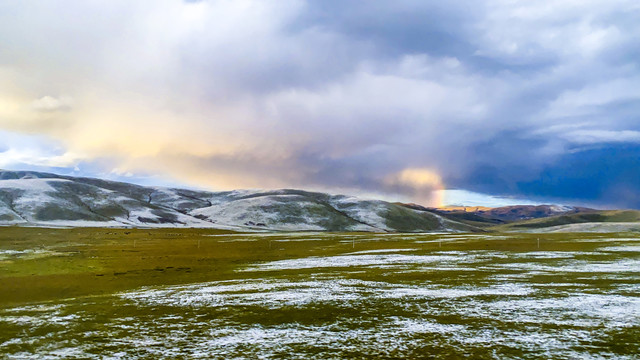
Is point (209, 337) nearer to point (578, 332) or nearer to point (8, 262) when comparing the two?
point (578, 332)

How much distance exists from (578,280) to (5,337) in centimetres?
4465

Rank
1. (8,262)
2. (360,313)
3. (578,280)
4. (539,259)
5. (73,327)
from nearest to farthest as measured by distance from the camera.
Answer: (73,327), (360,313), (578,280), (539,259), (8,262)

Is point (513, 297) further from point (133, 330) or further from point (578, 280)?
point (133, 330)

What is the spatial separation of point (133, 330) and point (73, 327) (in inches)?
164

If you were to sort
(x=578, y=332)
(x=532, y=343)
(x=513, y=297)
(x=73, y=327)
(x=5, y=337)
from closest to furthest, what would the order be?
(x=532, y=343), (x=578, y=332), (x=5, y=337), (x=73, y=327), (x=513, y=297)

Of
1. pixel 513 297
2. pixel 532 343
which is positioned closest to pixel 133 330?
pixel 532 343

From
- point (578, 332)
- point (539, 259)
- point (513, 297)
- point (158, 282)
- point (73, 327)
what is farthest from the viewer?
point (539, 259)

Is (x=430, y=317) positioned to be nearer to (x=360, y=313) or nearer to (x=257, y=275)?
(x=360, y=313)

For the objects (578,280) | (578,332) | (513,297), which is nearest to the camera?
(578,332)

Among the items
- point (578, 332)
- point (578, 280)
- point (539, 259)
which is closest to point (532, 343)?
point (578, 332)

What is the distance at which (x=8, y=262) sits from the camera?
223 ft

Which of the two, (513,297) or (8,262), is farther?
(8,262)

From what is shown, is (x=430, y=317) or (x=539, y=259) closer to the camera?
(x=430, y=317)

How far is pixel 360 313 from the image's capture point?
27.1m
